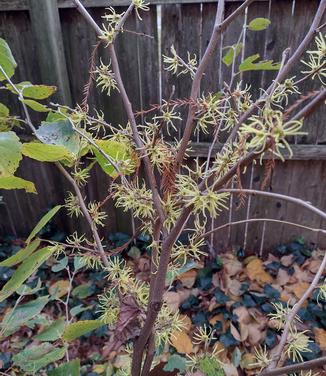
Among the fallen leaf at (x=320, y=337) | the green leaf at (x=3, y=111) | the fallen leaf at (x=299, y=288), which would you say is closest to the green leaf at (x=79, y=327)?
the green leaf at (x=3, y=111)

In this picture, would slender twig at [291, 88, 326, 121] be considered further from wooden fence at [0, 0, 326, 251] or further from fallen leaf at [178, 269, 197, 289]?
fallen leaf at [178, 269, 197, 289]

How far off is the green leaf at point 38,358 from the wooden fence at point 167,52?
4.50 ft

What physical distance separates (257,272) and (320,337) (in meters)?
0.47

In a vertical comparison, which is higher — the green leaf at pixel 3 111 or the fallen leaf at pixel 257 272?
the green leaf at pixel 3 111

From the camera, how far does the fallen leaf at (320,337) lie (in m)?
1.59

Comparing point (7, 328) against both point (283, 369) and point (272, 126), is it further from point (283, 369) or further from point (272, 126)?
point (272, 126)

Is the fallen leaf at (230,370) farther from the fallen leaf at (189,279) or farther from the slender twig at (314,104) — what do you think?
the slender twig at (314,104)

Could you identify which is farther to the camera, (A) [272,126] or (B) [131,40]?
(B) [131,40]

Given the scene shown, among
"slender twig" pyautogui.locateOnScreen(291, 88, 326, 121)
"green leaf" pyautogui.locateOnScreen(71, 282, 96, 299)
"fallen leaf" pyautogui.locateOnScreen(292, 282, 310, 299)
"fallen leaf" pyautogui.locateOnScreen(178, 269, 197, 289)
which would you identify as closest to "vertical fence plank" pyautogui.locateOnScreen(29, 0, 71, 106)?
"green leaf" pyautogui.locateOnScreen(71, 282, 96, 299)

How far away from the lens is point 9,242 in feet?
7.83

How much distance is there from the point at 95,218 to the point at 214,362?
0.30 metres

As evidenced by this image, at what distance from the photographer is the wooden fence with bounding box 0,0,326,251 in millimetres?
1732

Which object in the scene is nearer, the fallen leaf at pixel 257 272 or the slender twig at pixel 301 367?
the slender twig at pixel 301 367

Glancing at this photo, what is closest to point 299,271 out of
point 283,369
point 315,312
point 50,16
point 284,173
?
point 315,312
